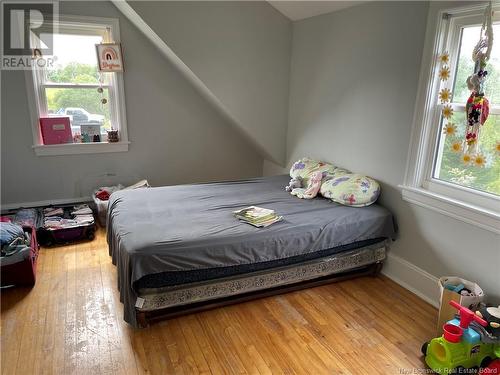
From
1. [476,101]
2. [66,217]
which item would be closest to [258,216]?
[476,101]

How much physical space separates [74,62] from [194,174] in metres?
1.70

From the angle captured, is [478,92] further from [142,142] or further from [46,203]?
[46,203]

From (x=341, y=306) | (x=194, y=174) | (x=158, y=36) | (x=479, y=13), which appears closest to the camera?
(x=479, y=13)

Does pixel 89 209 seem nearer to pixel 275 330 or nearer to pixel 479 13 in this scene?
pixel 275 330

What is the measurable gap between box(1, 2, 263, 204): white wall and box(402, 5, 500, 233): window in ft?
7.66

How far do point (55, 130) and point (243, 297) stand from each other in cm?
257

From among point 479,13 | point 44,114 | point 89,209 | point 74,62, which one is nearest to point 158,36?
point 74,62

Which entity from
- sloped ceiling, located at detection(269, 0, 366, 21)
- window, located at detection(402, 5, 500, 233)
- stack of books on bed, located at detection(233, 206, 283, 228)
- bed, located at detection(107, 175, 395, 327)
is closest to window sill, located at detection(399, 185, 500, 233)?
window, located at detection(402, 5, 500, 233)

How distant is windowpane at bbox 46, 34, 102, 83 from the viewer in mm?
3465

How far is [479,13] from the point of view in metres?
2.02

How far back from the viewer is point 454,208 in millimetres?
2188

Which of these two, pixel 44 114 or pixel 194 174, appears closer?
pixel 44 114

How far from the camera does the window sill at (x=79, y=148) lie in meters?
3.53

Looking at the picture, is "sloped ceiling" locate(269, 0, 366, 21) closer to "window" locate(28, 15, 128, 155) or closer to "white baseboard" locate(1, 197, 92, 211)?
"window" locate(28, 15, 128, 155)
